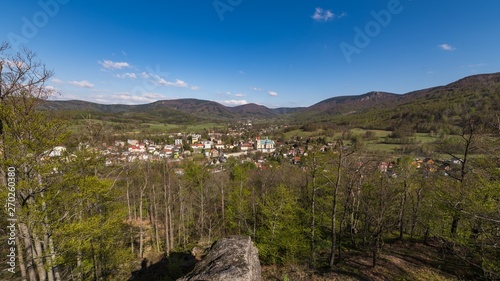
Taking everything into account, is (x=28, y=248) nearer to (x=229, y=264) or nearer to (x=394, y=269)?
(x=229, y=264)

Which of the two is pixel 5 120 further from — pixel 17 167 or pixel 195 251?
pixel 195 251

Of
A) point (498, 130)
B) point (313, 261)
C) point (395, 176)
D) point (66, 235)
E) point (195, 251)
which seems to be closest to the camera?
point (498, 130)

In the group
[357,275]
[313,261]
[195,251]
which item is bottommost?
[195,251]

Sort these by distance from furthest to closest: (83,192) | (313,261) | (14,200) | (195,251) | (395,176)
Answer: (195,251) → (395,176) → (313,261) → (83,192) → (14,200)

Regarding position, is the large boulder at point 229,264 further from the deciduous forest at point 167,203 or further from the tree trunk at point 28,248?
the tree trunk at point 28,248

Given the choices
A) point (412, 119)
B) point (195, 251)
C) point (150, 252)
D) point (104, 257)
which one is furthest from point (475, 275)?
point (412, 119)

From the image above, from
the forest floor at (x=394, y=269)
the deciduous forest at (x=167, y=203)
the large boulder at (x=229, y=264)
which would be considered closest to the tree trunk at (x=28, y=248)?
A: the deciduous forest at (x=167, y=203)

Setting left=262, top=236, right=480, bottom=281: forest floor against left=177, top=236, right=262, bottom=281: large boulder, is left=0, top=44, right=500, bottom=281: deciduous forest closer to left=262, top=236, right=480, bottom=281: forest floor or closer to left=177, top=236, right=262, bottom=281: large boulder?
left=262, top=236, right=480, bottom=281: forest floor

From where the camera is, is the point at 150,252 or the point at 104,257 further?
the point at 150,252
